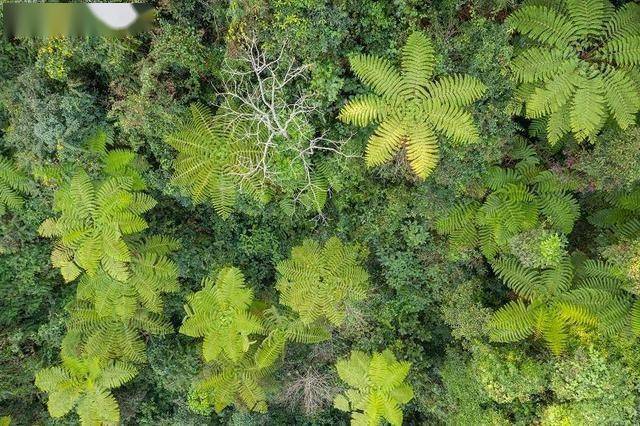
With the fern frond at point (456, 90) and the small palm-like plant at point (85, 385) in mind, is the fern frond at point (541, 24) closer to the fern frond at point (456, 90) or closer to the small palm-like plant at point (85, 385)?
the fern frond at point (456, 90)

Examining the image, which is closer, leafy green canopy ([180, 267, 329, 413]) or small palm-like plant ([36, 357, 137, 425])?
leafy green canopy ([180, 267, 329, 413])

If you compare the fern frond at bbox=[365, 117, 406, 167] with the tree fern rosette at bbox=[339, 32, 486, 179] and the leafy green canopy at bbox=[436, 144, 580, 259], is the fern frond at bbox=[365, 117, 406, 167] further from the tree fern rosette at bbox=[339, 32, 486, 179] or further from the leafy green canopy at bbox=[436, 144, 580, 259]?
the leafy green canopy at bbox=[436, 144, 580, 259]

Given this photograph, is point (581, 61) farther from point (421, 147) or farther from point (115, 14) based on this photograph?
point (115, 14)

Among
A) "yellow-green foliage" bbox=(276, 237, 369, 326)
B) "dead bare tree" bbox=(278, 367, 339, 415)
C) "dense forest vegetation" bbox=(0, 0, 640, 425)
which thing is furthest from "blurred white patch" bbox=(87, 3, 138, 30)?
"dead bare tree" bbox=(278, 367, 339, 415)

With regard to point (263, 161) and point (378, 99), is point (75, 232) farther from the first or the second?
point (378, 99)

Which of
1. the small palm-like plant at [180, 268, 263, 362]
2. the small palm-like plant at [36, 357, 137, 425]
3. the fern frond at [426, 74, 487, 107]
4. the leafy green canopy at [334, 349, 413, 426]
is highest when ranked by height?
the fern frond at [426, 74, 487, 107]

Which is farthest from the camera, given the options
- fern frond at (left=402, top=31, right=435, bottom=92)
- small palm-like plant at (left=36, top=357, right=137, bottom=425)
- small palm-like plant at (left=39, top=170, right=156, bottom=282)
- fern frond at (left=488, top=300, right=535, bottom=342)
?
small palm-like plant at (left=36, top=357, right=137, bottom=425)

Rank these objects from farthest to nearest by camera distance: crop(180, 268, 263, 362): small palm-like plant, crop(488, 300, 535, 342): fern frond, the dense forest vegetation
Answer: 1. crop(180, 268, 263, 362): small palm-like plant
2. crop(488, 300, 535, 342): fern frond
3. the dense forest vegetation

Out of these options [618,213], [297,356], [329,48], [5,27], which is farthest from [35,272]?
[618,213]
